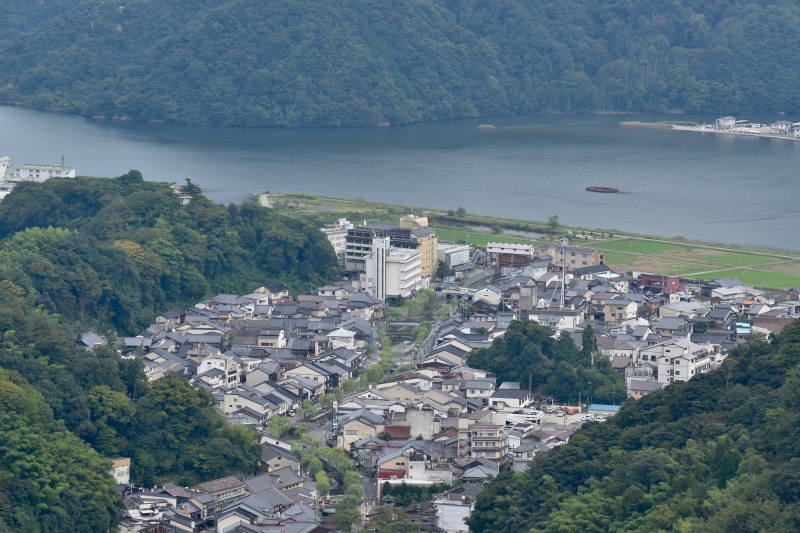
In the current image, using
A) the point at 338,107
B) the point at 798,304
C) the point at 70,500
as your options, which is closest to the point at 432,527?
the point at 70,500

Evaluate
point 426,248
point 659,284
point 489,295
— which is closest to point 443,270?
point 426,248

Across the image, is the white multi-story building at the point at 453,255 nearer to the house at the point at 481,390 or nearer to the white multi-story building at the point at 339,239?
the white multi-story building at the point at 339,239

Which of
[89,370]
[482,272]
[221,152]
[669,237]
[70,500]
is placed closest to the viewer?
[70,500]

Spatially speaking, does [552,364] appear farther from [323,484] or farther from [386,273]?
[386,273]

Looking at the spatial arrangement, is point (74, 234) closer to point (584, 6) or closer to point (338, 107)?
point (338, 107)

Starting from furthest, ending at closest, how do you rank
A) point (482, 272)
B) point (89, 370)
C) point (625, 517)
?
point (482, 272), point (89, 370), point (625, 517)

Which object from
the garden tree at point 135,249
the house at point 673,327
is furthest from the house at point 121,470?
the house at point 673,327
